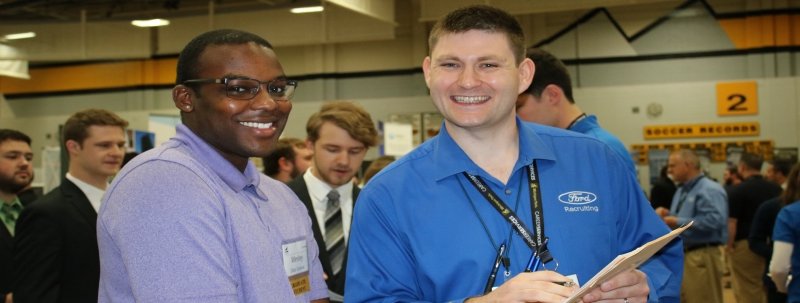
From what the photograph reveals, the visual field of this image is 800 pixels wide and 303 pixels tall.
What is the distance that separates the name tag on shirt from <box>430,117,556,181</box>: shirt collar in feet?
1.39

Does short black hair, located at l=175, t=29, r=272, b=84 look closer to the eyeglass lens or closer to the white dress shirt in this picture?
the eyeglass lens

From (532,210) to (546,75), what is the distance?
5.94 feet

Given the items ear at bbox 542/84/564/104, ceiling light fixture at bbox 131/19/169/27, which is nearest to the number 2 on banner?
ceiling light fixture at bbox 131/19/169/27

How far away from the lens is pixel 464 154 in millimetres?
1928

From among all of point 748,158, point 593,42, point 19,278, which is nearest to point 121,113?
point 593,42

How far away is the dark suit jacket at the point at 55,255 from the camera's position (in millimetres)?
3123

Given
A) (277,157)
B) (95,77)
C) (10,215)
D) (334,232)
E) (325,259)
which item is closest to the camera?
(325,259)

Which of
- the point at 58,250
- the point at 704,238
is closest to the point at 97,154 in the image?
the point at 58,250

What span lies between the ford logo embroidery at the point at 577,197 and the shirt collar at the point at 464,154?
102mm

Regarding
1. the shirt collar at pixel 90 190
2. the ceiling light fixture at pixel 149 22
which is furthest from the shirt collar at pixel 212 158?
the ceiling light fixture at pixel 149 22

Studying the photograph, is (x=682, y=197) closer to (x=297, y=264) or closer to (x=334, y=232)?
(x=334, y=232)

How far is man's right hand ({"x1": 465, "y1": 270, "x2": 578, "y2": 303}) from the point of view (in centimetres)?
154

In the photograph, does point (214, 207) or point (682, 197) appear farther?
point (682, 197)

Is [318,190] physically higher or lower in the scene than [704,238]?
higher
